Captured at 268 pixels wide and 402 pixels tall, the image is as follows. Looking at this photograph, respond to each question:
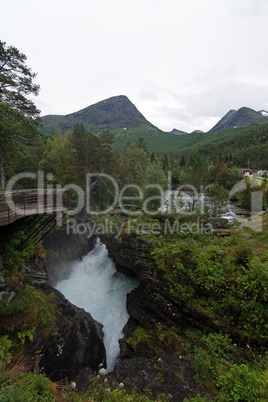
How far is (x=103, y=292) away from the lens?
680 inches

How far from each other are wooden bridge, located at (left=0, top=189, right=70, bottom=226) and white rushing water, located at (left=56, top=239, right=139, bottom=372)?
9.54 meters

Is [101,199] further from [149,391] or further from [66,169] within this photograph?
[149,391]

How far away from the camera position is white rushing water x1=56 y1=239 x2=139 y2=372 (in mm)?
13952

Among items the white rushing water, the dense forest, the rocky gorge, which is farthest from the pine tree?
the white rushing water

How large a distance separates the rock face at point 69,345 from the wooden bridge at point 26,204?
19.4ft

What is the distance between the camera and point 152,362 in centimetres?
903

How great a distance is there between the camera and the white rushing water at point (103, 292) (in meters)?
14.0

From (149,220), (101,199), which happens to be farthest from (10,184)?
(149,220)

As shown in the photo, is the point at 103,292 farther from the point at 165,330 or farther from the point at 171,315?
the point at 171,315

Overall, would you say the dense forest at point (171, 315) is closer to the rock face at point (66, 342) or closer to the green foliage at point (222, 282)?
the green foliage at point (222, 282)

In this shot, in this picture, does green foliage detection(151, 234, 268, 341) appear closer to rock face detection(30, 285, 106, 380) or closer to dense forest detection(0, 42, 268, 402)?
dense forest detection(0, 42, 268, 402)

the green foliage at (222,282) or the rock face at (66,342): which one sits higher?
the green foliage at (222,282)

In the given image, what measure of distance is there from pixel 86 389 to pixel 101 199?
24242 mm

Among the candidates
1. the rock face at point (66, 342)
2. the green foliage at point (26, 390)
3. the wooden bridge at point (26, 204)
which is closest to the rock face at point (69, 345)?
the rock face at point (66, 342)
